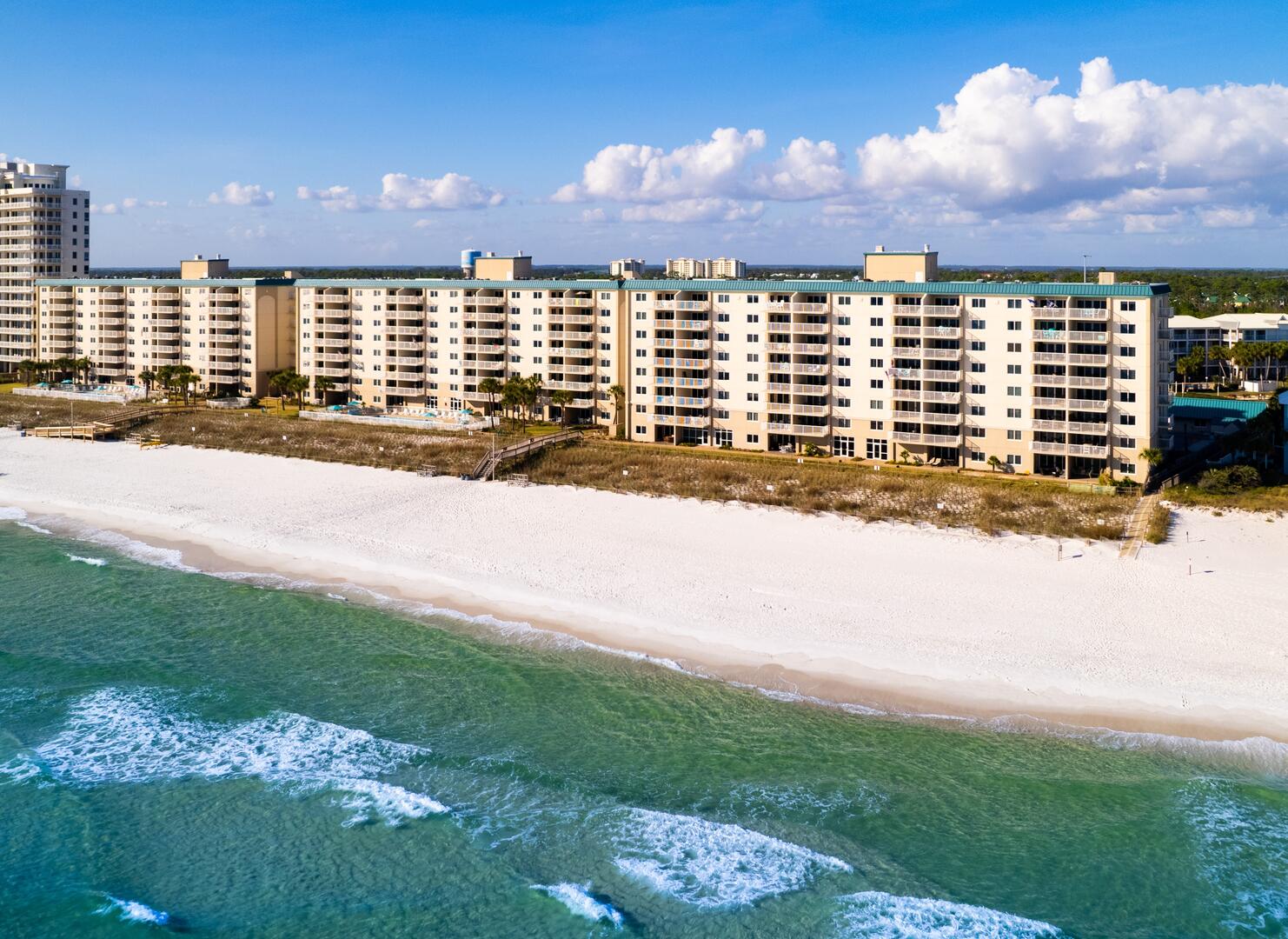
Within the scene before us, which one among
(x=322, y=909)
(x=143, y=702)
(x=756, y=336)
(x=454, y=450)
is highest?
(x=756, y=336)

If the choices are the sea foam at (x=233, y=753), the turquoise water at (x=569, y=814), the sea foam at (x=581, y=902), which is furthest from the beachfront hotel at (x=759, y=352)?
the sea foam at (x=581, y=902)

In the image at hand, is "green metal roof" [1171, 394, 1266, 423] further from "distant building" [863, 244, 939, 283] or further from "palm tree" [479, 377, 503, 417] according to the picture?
"palm tree" [479, 377, 503, 417]

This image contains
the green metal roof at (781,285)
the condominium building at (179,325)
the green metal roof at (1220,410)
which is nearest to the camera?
the green metal roof at (781,285)

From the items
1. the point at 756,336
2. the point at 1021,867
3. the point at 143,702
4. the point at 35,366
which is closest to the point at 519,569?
the point at 143,702

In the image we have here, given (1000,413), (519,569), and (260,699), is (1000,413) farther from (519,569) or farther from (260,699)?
(260,699)

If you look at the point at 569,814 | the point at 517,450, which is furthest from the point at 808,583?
the point at 517,450

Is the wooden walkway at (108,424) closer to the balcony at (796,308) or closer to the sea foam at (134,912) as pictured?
the balcony at (796,308)
